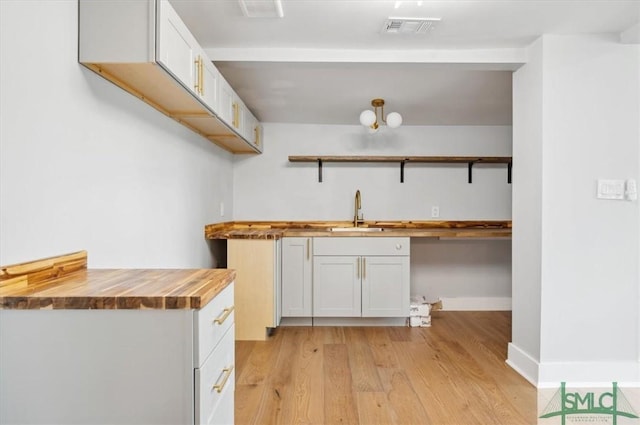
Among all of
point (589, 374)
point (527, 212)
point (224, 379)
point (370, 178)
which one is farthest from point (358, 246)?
point (224, 379)

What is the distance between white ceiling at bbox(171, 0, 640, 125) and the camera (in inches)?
73.6

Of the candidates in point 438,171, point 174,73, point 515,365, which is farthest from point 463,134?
point 174,73

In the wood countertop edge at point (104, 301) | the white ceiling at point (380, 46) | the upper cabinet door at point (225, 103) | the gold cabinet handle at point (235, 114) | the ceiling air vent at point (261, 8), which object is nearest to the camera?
the wood countertop edge at point (104, 301)

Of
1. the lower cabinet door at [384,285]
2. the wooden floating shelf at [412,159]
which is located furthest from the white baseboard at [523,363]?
the wooden floating shelf at [412,159]

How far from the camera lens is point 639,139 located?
2.19 meters

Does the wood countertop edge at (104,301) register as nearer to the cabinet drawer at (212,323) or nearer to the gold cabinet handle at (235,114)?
the cabinet drawer at (212,323)

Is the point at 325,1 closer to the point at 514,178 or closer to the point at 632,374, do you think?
the point at 514,178

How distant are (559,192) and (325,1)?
1.72m

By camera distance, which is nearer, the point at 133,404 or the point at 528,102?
the point at 133,404

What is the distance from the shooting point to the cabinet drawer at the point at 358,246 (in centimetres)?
318

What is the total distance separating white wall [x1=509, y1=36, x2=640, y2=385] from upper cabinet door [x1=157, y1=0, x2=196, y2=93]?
199 cm

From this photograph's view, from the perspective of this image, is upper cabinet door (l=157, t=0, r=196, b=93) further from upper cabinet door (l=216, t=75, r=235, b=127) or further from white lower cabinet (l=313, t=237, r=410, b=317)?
white lower cabinet (l=313, t=237, r=410, b=317)

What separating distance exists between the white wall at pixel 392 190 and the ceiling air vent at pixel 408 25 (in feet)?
6.17

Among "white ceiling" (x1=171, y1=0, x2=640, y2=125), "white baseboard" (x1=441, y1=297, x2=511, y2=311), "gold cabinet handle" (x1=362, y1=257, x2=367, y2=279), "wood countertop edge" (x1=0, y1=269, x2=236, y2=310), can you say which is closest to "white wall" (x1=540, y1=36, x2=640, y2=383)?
"white ceiling" (x1=171, y1=0, x2=640, y2=125)
